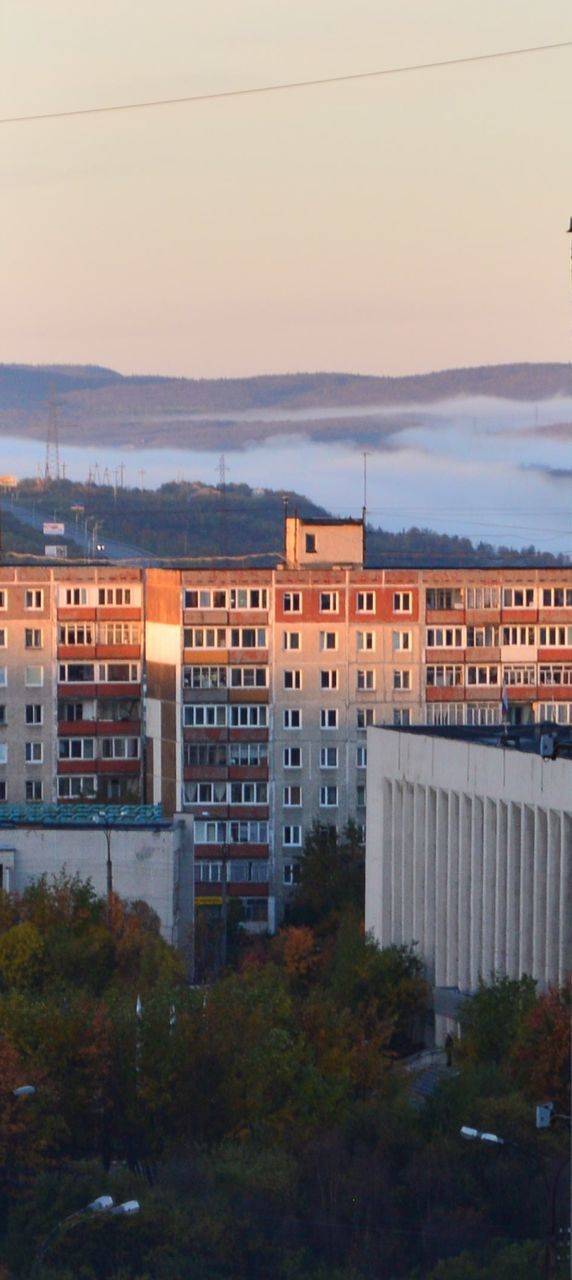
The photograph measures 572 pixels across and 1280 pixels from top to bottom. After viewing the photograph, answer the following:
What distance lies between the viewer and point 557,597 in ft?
201

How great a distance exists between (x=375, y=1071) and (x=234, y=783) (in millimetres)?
25403

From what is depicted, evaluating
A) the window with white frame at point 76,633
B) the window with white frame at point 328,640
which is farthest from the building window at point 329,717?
the window with white frame at point 76,633

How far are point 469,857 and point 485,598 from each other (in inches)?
809

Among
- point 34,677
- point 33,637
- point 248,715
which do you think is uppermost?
point 33,637

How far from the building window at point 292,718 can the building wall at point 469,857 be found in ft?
45.8

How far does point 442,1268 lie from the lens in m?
23.5

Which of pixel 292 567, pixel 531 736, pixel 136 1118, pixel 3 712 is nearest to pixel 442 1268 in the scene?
pixel 136 1118

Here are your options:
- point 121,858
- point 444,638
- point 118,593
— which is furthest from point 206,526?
point 121,858

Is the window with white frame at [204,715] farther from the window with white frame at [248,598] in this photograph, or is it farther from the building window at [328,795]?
the building window at [328,795]

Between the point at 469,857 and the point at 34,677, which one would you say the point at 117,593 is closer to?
the point at 34,677

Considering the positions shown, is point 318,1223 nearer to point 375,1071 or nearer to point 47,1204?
point 47,1204

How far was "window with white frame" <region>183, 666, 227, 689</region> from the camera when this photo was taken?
5859cm

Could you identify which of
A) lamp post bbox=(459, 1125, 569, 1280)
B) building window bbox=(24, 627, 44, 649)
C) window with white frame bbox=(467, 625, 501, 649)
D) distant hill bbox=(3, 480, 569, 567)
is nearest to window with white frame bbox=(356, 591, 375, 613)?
window with white frame bbox=(467, 625, 501, 649)

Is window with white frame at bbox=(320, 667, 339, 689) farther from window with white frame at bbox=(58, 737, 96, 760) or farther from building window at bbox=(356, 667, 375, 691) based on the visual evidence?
window with white frame at bbox=(58, 737, 96, 760)
